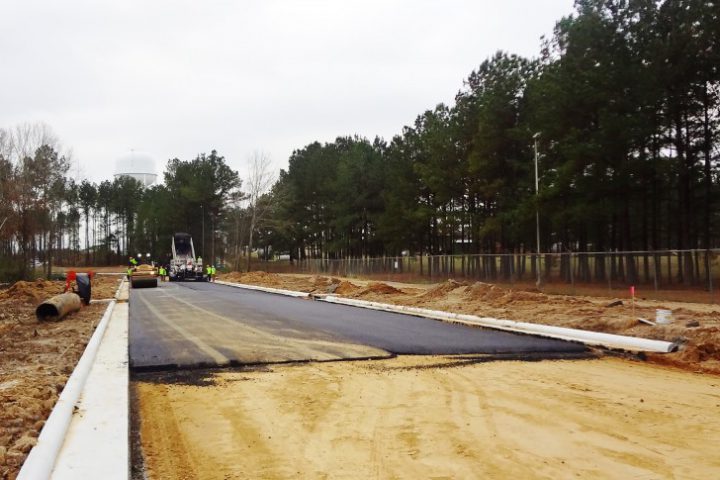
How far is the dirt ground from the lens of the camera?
4.94m

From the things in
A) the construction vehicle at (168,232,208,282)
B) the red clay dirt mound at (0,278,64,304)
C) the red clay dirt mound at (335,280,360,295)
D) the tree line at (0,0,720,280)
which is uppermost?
the tree line at (0,0,720,280)

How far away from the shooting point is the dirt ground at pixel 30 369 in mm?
4941

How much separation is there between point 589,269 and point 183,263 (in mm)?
32763

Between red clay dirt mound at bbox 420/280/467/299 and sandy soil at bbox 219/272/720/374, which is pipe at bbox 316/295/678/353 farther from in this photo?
red clay dirt mound at bbox 420/280/467/299

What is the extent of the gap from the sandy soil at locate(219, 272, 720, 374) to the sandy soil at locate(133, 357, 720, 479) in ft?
4.01

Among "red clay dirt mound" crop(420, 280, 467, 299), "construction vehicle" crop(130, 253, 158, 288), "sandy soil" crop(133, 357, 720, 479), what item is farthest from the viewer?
"construction vehicle" crop(130, 253, 158, 288)

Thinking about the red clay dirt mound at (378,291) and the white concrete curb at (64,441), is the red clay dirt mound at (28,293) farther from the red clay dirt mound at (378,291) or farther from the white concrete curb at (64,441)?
the white concrete curb at (64,441)

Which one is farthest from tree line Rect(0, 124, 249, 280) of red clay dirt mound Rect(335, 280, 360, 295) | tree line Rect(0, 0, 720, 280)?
red clay dirt mound Rect(335, 280, 360, 295)

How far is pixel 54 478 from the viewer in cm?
411

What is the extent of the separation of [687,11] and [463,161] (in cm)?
1871

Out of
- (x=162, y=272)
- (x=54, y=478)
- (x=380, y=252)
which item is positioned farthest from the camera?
(x=380, y=252)

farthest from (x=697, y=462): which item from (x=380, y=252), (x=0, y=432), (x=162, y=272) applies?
(x=380, y=252)

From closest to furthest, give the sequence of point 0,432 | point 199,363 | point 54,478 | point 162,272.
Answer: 1. point 54,478
2. point 0,432
3. point 199,363
4. point 162,272

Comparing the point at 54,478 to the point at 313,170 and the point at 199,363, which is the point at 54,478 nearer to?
the point at 199,363
